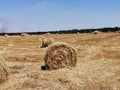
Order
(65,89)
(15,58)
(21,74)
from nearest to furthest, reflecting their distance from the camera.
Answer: (65,89) < (21,74) < (15,58)

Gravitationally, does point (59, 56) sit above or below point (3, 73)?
above

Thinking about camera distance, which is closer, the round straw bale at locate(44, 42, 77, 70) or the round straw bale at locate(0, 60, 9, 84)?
the round straw bale at locate(0, 60, 9, 84)

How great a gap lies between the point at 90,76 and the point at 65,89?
2.41 metres

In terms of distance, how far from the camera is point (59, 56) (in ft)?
68.2

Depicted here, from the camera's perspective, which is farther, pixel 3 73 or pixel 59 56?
pixel 59 56

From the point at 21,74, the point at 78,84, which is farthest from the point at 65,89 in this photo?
the point at 21,74

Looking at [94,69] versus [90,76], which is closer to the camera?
[90,76]

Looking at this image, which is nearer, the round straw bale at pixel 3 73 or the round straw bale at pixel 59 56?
the round straw bale at pixel 3 73

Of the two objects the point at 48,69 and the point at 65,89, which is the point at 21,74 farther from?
the point at 65,89

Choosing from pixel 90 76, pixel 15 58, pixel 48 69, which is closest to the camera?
pixel 90 76

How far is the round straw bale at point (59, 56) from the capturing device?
20452 millimetres

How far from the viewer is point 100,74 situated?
18.4 m

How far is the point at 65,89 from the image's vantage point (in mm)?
15719

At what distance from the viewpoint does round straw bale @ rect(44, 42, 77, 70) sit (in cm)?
2045
